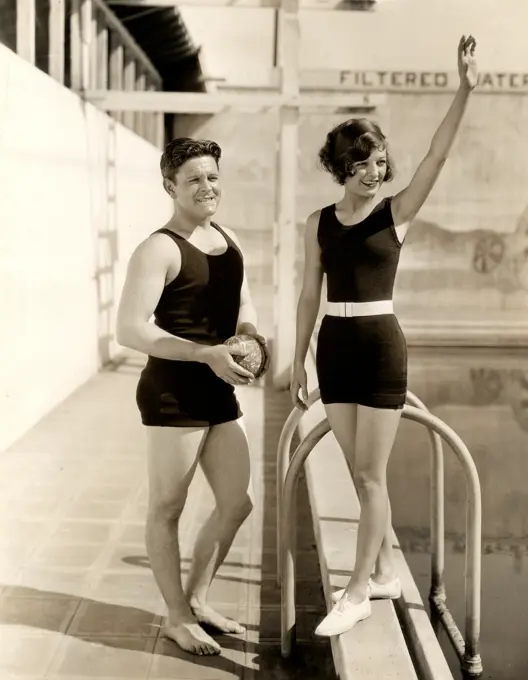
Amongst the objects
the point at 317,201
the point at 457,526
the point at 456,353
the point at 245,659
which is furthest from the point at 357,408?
the point at 317,201

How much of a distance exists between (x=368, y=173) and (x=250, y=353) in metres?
0.52

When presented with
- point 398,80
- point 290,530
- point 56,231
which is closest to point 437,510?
point 290,530

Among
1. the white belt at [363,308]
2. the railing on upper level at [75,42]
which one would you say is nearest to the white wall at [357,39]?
the railing on upper level at [75,42]

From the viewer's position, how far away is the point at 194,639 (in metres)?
2.43

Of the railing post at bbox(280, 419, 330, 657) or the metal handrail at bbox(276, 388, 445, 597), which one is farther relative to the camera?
the metal handrail at bbox(276, 388, 445, 597)

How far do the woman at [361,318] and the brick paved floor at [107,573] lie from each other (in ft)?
1.83

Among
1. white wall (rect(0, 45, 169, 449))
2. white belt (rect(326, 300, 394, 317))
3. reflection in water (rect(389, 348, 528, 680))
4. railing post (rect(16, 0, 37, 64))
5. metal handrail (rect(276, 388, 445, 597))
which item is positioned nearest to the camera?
white belt (rect(326, 300, 394, 317))

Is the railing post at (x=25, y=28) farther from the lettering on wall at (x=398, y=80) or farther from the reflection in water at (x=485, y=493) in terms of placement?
the reflection in water at (x=485, y=493)

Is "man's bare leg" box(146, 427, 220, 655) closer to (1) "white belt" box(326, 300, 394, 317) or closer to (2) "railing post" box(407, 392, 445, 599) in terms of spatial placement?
(1) "white belt" box(326, 300, 394, 317)

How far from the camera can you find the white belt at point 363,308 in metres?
2.06

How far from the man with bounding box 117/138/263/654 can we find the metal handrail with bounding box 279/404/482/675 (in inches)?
5.7

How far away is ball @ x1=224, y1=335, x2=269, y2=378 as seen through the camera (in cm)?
211

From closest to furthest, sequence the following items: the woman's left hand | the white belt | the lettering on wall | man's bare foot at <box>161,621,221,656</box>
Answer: the woman's left hand → the white belt → man's bare foot at <box>161,621,221,656</box> → the lettering on wall

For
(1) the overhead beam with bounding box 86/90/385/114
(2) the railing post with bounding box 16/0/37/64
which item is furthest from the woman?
(2) the railing post with bounding box 16/0/37/64
